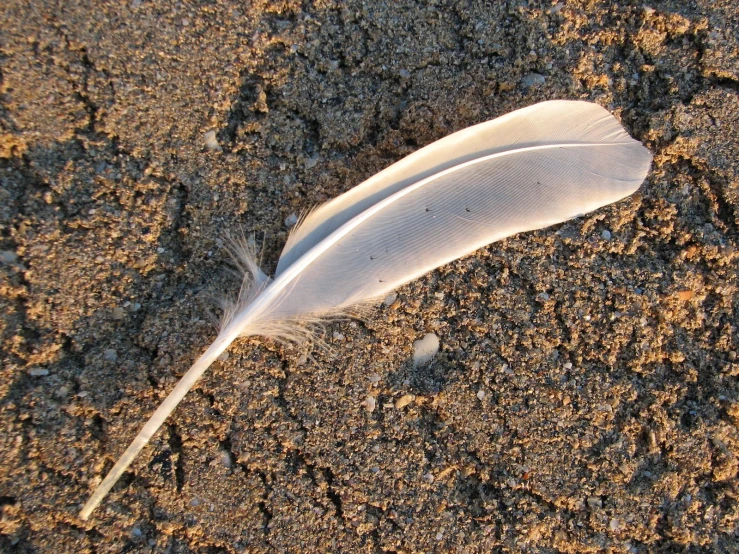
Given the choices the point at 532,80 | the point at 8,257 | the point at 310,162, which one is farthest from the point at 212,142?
the point at 532,80

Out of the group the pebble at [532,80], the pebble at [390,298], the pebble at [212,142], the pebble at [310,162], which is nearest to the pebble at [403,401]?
the pebble at [390,298]

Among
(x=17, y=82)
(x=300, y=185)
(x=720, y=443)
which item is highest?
(x=17, y=82)

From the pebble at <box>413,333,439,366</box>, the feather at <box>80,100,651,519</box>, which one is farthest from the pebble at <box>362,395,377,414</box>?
the feather at <box>80,100,651,519</box>

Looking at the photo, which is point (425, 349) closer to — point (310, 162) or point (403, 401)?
point (403, 401)

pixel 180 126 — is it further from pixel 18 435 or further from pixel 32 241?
pixel 18 435

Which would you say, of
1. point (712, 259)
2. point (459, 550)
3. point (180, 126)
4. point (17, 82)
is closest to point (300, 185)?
point (180, 126)

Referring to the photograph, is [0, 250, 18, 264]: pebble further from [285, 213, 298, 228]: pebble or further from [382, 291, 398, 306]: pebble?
[382, 291, 398, 306]: pebble
